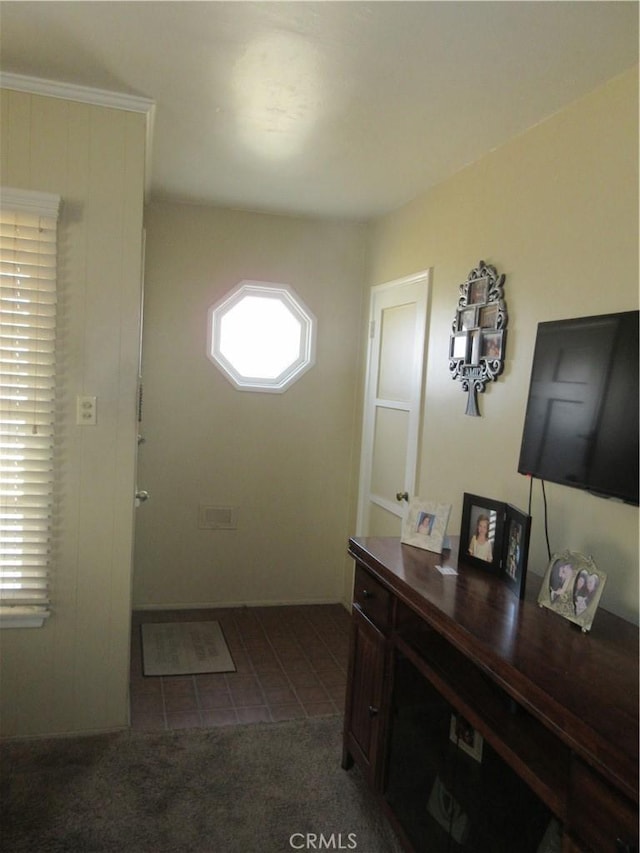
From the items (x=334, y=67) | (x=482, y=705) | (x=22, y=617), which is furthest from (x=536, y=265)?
(x=22, y=617)

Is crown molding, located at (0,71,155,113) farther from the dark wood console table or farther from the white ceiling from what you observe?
the dark wood console table

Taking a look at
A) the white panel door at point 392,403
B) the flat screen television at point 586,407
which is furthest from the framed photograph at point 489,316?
the white panel door at point 392,403

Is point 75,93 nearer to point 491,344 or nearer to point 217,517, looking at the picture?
point 491,344

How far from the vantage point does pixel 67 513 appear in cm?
249

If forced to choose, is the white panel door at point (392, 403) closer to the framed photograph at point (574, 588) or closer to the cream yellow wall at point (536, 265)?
the cream yellow wall at point (536, 265)

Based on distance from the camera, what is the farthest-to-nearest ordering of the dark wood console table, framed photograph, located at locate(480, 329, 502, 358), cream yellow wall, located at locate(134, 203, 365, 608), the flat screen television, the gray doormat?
cream yellow wall, located at locate(134, 203, 365, 608)
the gray doormat
framed photograph, located at locate(480, 329, 502, 358)
the flat screen television
the dark wood console table

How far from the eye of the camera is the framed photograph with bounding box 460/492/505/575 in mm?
1997

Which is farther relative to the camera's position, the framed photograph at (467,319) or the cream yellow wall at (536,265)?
the framed photograph at (467,319)

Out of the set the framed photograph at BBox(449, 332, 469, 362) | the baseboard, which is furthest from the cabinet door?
the baseboard

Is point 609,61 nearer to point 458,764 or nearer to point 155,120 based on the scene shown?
point 155,120

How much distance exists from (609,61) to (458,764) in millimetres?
2024

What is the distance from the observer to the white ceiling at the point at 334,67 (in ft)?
5.77

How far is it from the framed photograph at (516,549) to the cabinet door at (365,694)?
491 mm

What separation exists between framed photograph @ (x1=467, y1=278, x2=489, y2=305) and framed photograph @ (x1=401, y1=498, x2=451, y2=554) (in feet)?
3.03
